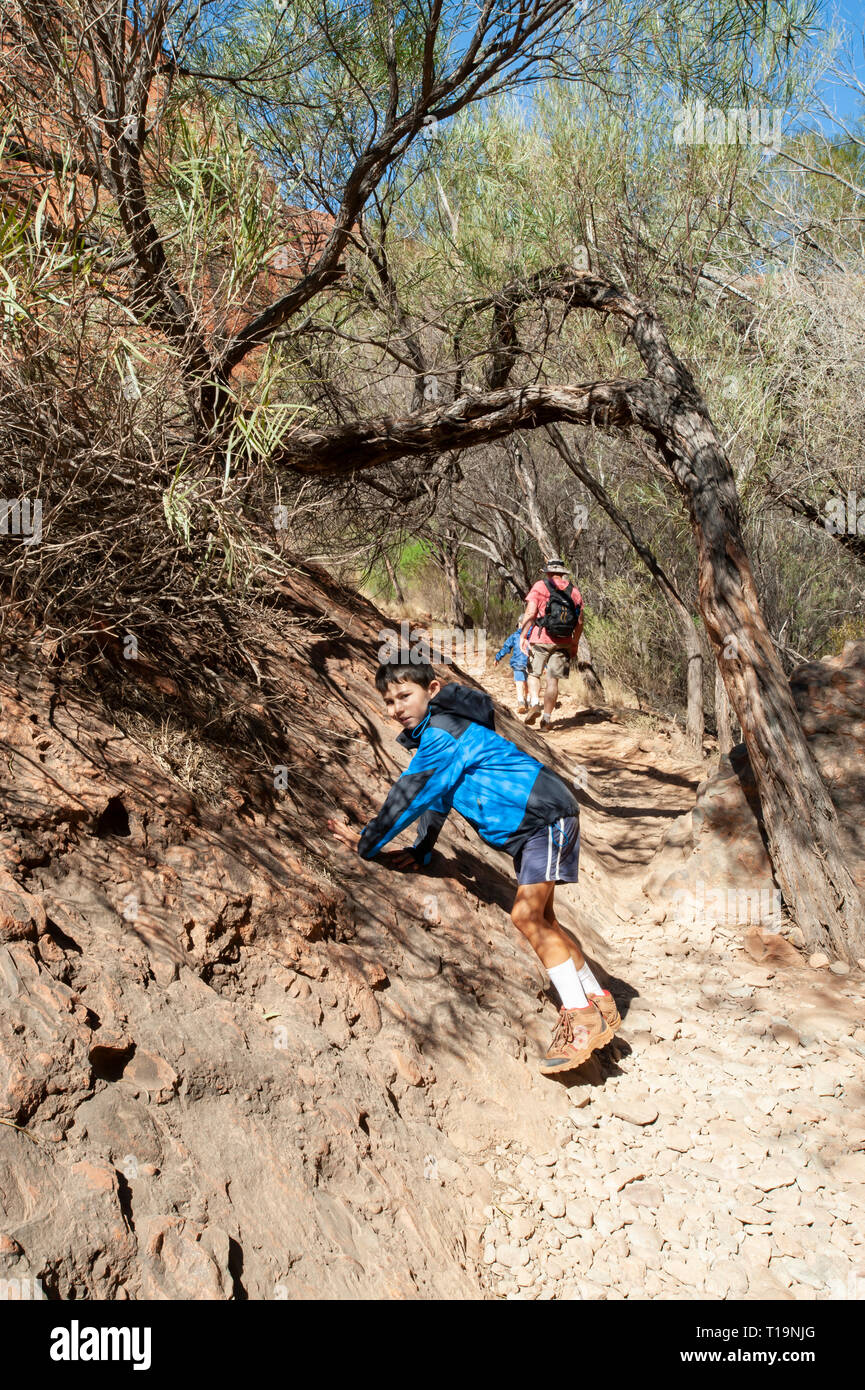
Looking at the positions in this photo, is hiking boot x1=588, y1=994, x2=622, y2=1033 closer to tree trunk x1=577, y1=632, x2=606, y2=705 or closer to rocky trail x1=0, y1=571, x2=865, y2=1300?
rocky trail x1=0, y1=571, x2=865, y2=1300

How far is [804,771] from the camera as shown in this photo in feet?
16.2

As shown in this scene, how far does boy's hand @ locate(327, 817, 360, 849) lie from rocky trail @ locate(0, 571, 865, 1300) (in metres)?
0.08

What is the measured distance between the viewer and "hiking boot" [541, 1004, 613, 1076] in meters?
3.39

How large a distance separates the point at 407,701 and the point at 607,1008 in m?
1.41

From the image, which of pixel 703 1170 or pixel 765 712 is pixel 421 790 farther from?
pixel 765 712

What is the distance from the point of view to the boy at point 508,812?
11.2 feet

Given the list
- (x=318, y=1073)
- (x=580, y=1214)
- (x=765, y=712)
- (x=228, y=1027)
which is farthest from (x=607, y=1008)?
(x=765, y=712)

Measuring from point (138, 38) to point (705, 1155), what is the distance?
4893 mm

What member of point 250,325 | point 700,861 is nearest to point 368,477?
point 250,325

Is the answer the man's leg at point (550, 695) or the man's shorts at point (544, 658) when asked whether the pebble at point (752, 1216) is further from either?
the man's leg at point (550, 695)

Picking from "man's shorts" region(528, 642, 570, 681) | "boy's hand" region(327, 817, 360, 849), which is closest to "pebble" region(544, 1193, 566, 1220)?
"boy's hand" region(327, 817, 360, 849)

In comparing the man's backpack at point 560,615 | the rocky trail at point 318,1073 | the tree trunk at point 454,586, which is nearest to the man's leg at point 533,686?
the man's backpack at point 560,615

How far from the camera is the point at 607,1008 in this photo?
12.0ft

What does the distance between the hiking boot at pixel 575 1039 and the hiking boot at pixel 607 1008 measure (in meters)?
0.10
